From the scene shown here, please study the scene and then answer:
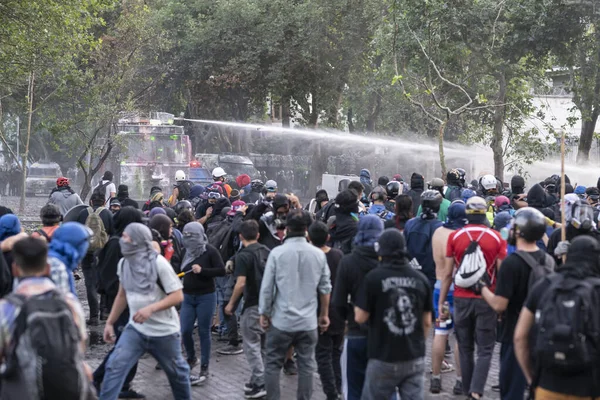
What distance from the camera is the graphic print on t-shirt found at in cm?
554

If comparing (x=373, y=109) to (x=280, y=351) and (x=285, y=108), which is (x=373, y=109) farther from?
(x=280, y=351)

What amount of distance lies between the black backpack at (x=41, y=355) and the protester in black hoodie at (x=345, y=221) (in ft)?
13.9

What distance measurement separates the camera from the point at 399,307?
218 inches

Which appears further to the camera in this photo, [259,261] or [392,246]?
[259,261]

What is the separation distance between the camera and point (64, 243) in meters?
5.69

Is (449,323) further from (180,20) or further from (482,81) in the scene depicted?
(180,20)

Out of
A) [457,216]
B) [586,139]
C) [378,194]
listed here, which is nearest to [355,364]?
[457,216]

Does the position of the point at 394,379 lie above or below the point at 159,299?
below

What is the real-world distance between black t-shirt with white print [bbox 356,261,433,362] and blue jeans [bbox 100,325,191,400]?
5.52 feet

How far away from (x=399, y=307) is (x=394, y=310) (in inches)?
1.5

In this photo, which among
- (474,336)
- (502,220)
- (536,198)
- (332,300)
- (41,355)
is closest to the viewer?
(41,355)

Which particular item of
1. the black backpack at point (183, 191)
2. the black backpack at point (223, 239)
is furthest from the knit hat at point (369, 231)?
the black backpack at point (183, 191)

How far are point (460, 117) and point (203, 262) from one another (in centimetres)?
2289

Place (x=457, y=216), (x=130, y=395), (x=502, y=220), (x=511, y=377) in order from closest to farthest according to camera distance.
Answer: (x=511, y=377)
(x=457, y=216)
(x=130, y=395)
(x=502, y=220)
